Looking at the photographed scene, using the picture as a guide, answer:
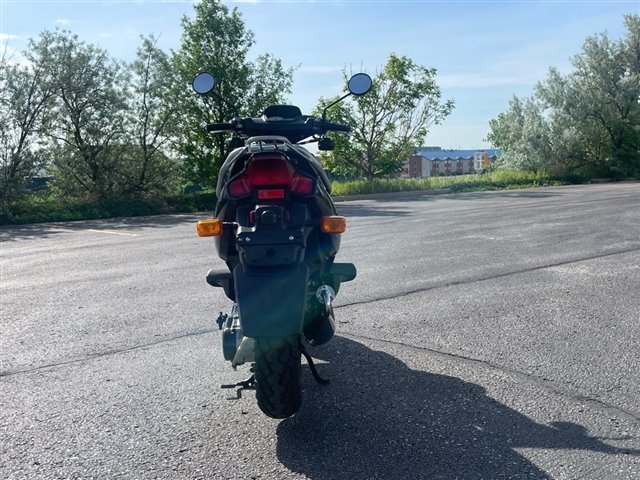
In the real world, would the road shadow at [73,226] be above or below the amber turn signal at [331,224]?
below

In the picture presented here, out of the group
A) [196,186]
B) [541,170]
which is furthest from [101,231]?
[541,170]

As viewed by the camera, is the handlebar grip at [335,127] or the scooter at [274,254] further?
the handlebar grip at [335,127]

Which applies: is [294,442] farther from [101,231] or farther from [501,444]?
[101,231]

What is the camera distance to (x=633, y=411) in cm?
335

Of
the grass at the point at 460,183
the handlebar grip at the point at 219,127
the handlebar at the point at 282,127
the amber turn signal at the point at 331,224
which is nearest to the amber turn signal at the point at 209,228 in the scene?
the amber turn signal at the point at 331,224

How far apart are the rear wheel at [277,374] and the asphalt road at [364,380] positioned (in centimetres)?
18

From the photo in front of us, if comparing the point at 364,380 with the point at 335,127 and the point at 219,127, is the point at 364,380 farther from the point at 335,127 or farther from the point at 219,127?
the point at 219,127

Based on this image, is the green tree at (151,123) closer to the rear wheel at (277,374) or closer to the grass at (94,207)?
the grass at (94,207)

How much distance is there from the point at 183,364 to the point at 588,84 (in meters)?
40.7

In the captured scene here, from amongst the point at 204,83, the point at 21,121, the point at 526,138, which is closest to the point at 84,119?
the point at 21,121

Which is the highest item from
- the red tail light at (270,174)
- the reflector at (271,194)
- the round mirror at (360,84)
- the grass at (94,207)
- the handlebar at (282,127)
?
the round mirror at (360,84)

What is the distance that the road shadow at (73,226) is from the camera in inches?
572

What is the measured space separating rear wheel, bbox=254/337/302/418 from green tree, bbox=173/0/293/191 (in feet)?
70.4

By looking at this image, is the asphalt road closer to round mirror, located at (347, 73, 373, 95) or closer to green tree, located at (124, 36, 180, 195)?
round mirror, located at (347, 73, 373, 95)
